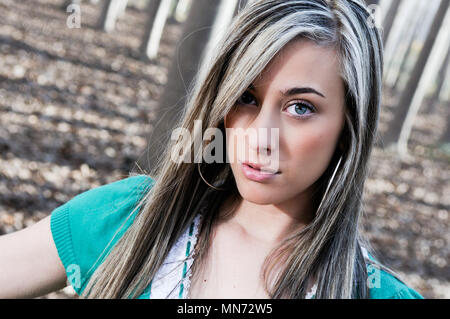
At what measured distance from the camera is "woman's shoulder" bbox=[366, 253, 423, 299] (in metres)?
1.57

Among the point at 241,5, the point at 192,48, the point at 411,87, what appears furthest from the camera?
the point at 411,87

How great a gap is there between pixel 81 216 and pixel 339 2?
1114 mm

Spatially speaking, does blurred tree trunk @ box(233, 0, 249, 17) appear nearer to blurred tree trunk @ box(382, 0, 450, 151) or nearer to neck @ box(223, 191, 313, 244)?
neck @ box(223, 191, 313, 244)

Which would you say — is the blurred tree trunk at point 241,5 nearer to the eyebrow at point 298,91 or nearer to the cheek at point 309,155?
the eyebrow at point 298,91

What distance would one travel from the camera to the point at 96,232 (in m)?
1.66

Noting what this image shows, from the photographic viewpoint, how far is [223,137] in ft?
5.40

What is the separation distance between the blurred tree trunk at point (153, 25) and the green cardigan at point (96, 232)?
1178 cm

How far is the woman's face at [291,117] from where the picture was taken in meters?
1.43

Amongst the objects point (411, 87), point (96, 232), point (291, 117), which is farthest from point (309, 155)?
point (411, 87)

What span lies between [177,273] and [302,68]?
30.0 inches

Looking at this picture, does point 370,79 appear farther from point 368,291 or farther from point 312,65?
point 368,291

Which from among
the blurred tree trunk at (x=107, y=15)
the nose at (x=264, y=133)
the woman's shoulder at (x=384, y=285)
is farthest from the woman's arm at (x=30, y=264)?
the blurred tree trunk at (x=107, y=15)

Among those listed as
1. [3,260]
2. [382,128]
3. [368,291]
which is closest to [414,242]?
[368,291]

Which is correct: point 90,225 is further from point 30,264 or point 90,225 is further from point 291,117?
point 291,117
